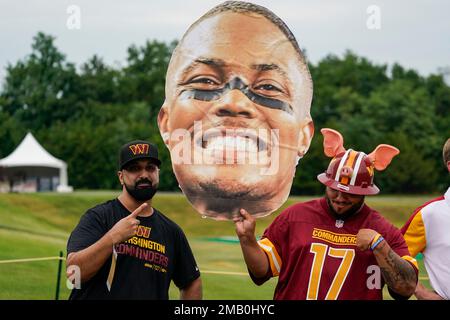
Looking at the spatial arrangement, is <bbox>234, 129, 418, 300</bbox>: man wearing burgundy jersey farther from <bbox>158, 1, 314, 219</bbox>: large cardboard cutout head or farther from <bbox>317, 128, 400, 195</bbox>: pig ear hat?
<bbox>158, 1, 314, 219</bbox>: large cardboard cutout head

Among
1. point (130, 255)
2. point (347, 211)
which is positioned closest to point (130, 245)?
point (130, 255)

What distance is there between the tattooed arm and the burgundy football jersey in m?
0.09

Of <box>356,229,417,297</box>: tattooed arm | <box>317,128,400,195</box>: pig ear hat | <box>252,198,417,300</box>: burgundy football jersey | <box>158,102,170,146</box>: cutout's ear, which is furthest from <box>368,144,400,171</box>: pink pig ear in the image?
<box>158,102,170,146</box>: cutout's ear

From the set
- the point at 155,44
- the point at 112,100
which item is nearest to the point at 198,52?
the point at 155,44

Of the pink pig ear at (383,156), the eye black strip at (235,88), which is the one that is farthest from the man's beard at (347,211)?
the eye black strip at (235,88)

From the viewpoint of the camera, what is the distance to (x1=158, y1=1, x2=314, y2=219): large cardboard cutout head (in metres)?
8.16

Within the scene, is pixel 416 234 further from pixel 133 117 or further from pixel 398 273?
pixel 133 117

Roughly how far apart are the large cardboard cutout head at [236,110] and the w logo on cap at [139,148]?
4.32 metres

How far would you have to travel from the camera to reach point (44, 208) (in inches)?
662

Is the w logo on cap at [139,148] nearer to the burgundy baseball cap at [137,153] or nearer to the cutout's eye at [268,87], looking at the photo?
the burgundy baseball cap at [137,153]

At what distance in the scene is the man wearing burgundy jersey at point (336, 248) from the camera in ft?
11.3

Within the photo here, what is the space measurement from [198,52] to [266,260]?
199 inches

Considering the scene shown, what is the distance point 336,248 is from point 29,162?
681 inches
